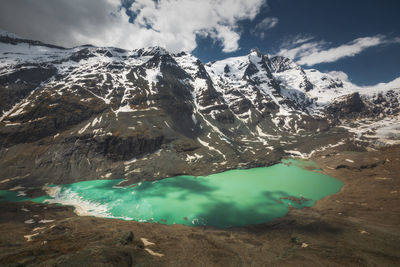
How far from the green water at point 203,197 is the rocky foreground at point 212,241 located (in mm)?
8820

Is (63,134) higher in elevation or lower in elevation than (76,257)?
higher

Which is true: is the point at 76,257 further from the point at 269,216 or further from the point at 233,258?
the point at 269,216

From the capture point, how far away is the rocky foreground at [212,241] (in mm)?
30594

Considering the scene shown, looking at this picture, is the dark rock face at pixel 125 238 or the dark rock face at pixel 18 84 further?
the dark rock face at pixel 18 84

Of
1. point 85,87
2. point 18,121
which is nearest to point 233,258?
point 18,121

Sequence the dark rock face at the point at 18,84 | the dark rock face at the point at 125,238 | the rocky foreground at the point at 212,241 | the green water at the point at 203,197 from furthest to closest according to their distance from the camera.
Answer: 1. the dark rock face at the point at 18,84
2. the green water at the point at 203,197
3. the dark rock face at the point at 125,238
4. the rocky foreground at the point at 212,241

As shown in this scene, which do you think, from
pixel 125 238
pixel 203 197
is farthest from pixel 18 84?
pixel 125 238

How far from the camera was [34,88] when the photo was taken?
181 meters

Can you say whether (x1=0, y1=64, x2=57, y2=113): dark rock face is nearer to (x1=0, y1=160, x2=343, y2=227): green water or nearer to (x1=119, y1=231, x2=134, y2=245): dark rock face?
(x1=0, y1=160, x2=343, y2=227): green water

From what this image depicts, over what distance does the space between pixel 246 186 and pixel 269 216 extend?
3311cm

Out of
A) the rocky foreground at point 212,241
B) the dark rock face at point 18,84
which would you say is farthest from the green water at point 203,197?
the dark rock face at point 18,84

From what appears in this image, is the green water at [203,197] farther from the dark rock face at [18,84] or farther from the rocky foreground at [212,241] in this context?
the dark rock face at [18,84]

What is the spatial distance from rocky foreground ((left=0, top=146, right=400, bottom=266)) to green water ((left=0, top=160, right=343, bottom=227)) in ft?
28.9

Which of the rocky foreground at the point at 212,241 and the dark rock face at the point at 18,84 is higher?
the dark rock face at the point at 18,84
